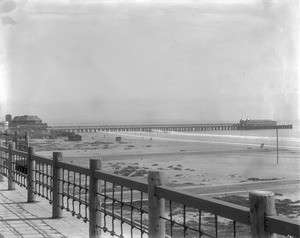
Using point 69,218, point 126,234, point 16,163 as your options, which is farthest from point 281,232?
point 16,163

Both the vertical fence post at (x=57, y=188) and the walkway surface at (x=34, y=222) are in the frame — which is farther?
the vertical fence post at (x=57, y=188)

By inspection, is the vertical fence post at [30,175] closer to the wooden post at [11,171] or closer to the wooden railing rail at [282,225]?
the wooden post at [11,171]

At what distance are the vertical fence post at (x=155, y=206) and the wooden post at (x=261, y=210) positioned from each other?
5.14ft

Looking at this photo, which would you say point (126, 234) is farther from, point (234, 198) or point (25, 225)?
point (234, 198)

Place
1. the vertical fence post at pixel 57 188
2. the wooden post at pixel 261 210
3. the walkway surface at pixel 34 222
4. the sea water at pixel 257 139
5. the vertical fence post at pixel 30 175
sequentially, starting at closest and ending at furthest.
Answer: the wooden post at pixel 261 210 → the walkway surface at pixel 34 222 → the vertical fence post at pixel 57 188 → the vertical fence post at pixel 30 175 → the sea water at pixel 257 139

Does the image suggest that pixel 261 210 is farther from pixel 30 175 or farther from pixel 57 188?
pixel 30 175

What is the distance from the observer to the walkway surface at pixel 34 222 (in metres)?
7.29

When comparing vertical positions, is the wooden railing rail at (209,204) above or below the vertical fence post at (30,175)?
above

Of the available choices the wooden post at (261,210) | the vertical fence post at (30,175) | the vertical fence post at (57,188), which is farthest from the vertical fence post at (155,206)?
the vertical fence post at (30,175)

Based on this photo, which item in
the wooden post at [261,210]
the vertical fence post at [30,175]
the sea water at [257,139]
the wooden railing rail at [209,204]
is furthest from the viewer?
the sea water at [257,139]

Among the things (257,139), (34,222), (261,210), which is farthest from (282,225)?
(257,139)

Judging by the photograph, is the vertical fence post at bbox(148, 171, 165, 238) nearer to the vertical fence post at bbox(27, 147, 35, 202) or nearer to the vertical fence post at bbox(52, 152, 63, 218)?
the vertical fence post at bbox(52, 152, 63, 218)

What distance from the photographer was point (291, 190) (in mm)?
22844

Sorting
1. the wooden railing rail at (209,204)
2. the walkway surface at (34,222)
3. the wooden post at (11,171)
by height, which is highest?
the wooden railing rail at (209,204)
